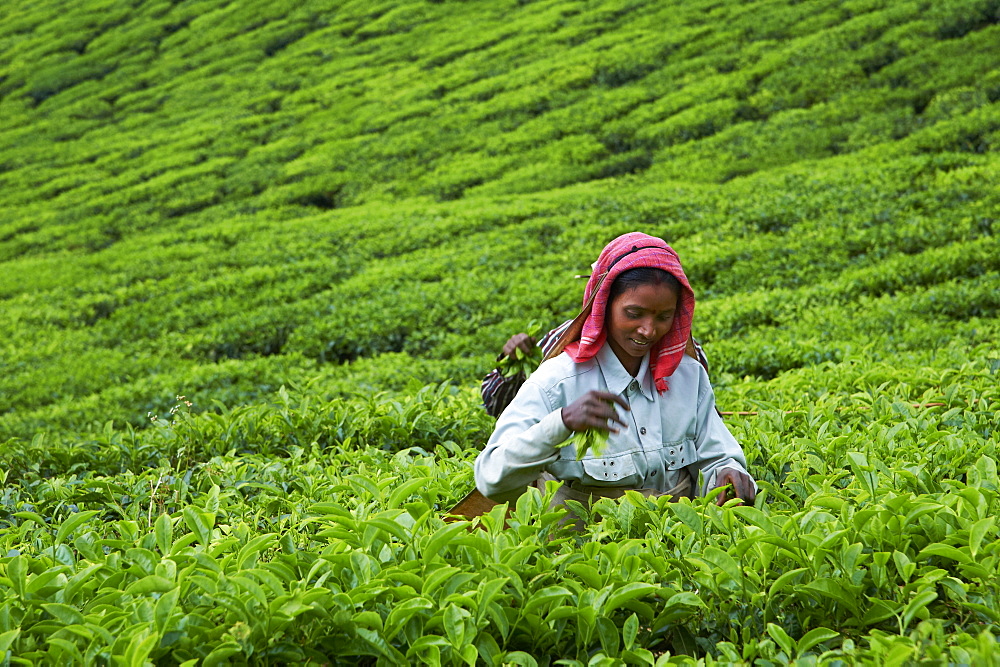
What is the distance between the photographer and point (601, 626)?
1.78 m

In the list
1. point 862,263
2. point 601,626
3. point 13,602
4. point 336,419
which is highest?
point 13,602

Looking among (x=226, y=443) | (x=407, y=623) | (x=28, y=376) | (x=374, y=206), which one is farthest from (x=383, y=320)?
(x=407, y=623)

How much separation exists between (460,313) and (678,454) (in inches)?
237

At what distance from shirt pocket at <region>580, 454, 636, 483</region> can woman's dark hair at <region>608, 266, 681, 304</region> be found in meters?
0.49

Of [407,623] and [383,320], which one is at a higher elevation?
[407,623]

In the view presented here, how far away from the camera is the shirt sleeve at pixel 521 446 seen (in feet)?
7.09

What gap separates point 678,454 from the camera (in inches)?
102

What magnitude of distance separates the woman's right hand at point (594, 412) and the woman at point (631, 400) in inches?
5.3

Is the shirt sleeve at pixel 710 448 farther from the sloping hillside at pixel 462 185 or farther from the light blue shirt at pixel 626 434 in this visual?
the sloping hillside at pixel 462 185

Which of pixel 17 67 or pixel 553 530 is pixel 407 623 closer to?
pixel 553 530

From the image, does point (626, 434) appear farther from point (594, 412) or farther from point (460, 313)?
point (460, 313)

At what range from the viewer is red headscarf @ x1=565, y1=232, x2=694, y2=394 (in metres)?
2.36

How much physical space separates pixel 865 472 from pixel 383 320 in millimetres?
6547

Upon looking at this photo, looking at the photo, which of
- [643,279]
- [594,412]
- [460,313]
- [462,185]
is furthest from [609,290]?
[462,185]
